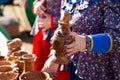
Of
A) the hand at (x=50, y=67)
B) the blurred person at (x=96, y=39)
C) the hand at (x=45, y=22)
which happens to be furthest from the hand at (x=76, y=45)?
the hand at (x=45, y=22)

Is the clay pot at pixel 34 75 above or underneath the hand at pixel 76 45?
underneath

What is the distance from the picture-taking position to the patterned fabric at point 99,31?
136 cm

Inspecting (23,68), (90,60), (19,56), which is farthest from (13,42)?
(90,60)

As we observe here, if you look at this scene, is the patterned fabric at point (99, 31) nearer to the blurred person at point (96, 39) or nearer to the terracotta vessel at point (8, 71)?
the blurred person at point (96, 39)

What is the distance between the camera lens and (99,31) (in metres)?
1.46

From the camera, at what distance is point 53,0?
203cm

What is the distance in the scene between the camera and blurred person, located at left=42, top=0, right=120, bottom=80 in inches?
52.3

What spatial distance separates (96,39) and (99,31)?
143 millimetres

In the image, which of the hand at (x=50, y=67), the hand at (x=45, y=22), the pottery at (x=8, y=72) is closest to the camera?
the pottery at (x=8, y=72)

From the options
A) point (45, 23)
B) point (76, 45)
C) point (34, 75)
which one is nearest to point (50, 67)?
point (34, 75)

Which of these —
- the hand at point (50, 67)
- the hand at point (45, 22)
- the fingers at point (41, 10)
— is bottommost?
the hand at point (50, 67)

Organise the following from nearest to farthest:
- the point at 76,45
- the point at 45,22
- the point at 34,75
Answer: the point at 76,45, the point at 34,75, the point at 45,22

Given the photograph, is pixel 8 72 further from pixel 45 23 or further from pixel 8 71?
pixel 45 23

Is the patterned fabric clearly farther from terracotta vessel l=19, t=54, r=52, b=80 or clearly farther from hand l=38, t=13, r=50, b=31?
hand l=38, t=13, r=50, b=31
